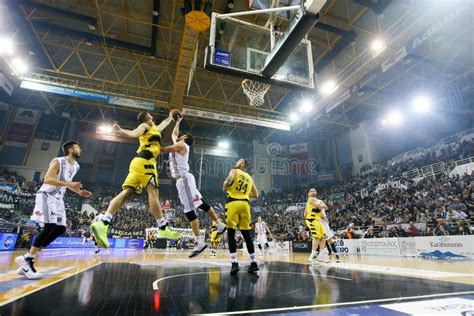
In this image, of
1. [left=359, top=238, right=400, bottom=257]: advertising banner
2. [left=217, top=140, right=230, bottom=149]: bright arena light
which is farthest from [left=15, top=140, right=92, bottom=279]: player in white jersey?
[left=217, top=140, right=230, bottom=149]: bright arena light

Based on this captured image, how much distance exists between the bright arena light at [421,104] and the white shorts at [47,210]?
2316cm

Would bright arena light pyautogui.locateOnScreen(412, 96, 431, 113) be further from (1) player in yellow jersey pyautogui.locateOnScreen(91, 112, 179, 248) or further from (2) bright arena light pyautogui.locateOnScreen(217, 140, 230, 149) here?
(1) player in yellow jersey pyautogui.locateOnScreen(91, 112, 179, 248)

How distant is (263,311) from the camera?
2.35 m

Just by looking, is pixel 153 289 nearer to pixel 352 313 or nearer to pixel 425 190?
pixel 352 313

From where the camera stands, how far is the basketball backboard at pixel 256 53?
25.0ft

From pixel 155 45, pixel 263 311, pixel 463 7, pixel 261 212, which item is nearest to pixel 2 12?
pixel 155 45

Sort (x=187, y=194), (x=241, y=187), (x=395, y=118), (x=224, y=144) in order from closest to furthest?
(x=187, y=194), (x=241, y=187), (x=395, y=118), (x=224, y=144)

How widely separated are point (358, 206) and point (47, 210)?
1981 cm

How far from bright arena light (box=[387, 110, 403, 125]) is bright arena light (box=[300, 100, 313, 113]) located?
Answer: 25.7 feet

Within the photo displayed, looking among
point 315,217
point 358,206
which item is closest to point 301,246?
point 358,206

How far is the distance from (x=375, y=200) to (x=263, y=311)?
62.9 feet

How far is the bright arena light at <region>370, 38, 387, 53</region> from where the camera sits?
44.2 feet

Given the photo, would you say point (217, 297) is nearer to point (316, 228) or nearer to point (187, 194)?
point (187, 194)

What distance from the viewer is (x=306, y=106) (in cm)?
1962
